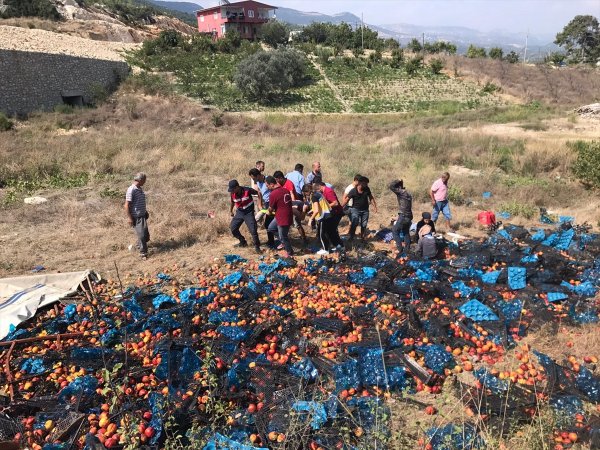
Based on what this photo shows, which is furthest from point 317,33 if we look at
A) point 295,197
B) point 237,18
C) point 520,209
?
point 295,197

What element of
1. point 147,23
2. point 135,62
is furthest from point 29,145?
point 147,23

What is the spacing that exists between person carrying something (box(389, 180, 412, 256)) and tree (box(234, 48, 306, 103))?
25750 millimetres

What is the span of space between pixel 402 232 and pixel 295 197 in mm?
2128

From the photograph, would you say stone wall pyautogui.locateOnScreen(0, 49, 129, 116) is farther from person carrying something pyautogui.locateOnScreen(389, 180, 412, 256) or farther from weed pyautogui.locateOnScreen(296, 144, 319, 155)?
person carrying something pyautogui.locateOnScreen(389, 180, 412, 256)

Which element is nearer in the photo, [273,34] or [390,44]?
[273,34]

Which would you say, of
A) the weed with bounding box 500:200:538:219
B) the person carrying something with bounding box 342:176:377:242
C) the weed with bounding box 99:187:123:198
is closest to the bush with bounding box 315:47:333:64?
the weed with bounding box 99:187:123:198

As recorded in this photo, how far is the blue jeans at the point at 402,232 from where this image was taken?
7.22 meters

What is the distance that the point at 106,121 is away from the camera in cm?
2217

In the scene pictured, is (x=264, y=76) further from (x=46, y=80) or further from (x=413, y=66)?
(x=413, y=66)

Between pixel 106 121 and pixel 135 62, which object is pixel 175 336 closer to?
pixel 106 121

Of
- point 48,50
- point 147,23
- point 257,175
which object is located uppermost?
point 147,23

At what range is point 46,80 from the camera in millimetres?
23734

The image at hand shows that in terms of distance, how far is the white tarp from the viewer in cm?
537

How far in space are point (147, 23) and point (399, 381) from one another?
69237mm
